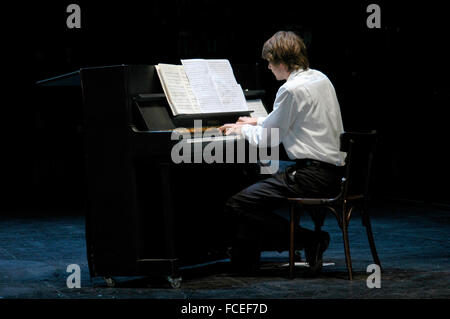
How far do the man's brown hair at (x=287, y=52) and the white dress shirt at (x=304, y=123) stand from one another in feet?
0.40

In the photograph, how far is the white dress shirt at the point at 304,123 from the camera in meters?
4.18

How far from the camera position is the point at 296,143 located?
4.21 metres

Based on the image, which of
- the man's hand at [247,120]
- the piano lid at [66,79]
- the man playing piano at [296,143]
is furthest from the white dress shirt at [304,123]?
the piano lid at [66,79]

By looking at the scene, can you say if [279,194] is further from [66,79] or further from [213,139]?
[66,79]

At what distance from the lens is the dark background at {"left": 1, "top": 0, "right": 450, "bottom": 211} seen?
798cm

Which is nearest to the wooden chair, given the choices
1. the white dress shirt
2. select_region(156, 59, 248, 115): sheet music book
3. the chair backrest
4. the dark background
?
the chair backrest

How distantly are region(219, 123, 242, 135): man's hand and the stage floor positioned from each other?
79cm

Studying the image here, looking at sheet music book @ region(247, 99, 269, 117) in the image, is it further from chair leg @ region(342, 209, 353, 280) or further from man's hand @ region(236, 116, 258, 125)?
chair leg @ region(342, 209, 353, 280)

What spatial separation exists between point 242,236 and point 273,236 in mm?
264

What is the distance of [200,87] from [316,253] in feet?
3.64

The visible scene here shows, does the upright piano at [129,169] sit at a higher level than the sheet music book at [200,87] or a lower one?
lower

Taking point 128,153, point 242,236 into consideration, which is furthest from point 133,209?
point 242,236

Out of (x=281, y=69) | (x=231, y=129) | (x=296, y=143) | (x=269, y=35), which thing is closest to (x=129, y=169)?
(x=231, y=129)

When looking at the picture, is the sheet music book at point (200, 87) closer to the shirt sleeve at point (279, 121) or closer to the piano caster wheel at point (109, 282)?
the shirt sleeve at point (279, 121)
